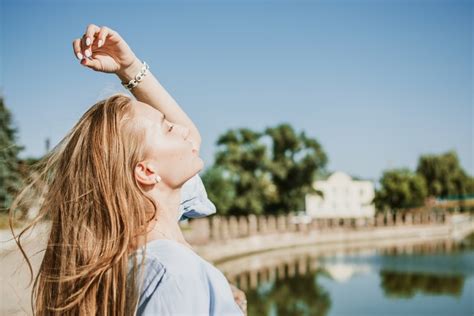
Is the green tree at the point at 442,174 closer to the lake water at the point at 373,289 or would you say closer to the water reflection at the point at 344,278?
the water reflection at the point at 344,278

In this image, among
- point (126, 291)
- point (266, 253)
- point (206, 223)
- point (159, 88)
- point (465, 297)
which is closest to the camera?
point (126, 291)

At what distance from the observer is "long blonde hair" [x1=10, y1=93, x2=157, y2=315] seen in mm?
1172

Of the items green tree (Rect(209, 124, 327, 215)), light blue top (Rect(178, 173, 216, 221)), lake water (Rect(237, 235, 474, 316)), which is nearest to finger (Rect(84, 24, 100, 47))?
light blue top (Rect(178, 173, 216, 221))

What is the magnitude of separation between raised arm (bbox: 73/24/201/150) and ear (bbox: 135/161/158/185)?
0.34 metres

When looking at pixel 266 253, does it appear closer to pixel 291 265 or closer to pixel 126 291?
pixel 291 265

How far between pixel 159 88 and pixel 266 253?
27.5 metres

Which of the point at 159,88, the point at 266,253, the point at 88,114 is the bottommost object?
the point at 266,253

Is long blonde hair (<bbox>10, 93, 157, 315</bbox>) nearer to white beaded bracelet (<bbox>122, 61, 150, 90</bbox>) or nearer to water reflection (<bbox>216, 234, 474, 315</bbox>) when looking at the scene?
white beaded bracelet (<bbox>122, 61, 150, 90</bbox>)

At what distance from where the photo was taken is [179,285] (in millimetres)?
1070

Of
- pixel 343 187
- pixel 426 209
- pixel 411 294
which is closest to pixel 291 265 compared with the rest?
pixel 411 294

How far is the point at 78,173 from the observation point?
1252 mm

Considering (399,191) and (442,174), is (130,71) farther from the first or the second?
(442,174)

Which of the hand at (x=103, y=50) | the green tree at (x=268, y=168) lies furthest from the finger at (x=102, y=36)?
the green tree at (x=268, y=168)

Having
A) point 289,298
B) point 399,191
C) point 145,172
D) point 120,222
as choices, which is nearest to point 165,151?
point 145,172
